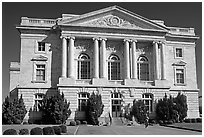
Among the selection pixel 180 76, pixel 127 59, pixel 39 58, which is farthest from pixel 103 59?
pixel 180 76

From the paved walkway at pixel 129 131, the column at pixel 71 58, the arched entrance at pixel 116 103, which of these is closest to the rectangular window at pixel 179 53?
the arched entrance at pixel 116 103

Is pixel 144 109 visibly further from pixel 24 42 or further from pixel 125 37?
pixel 24 42

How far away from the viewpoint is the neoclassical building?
4147 centimetres

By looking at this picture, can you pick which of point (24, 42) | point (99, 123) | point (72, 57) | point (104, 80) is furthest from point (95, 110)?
point (24, 42)

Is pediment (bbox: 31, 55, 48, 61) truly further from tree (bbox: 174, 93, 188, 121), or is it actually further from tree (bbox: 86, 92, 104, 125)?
tree (bbox: 174, 93, 188, 121)

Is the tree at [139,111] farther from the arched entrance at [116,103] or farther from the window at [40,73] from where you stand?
the window at [40,73]

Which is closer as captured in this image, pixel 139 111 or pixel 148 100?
pixel 139 111

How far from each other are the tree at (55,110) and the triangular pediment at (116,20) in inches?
493

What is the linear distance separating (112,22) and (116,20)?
770 mm

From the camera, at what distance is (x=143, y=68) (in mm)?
45250

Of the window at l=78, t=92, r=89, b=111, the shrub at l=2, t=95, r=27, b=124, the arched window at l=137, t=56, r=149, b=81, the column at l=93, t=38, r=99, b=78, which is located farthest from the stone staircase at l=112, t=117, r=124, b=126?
the shrub at l=2, t=95, r=27, b=124

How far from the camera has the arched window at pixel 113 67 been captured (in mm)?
43969

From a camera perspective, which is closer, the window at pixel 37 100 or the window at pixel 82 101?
the window at pixel 82 101

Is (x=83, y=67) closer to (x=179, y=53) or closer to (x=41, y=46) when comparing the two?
(x=41, y=46)
